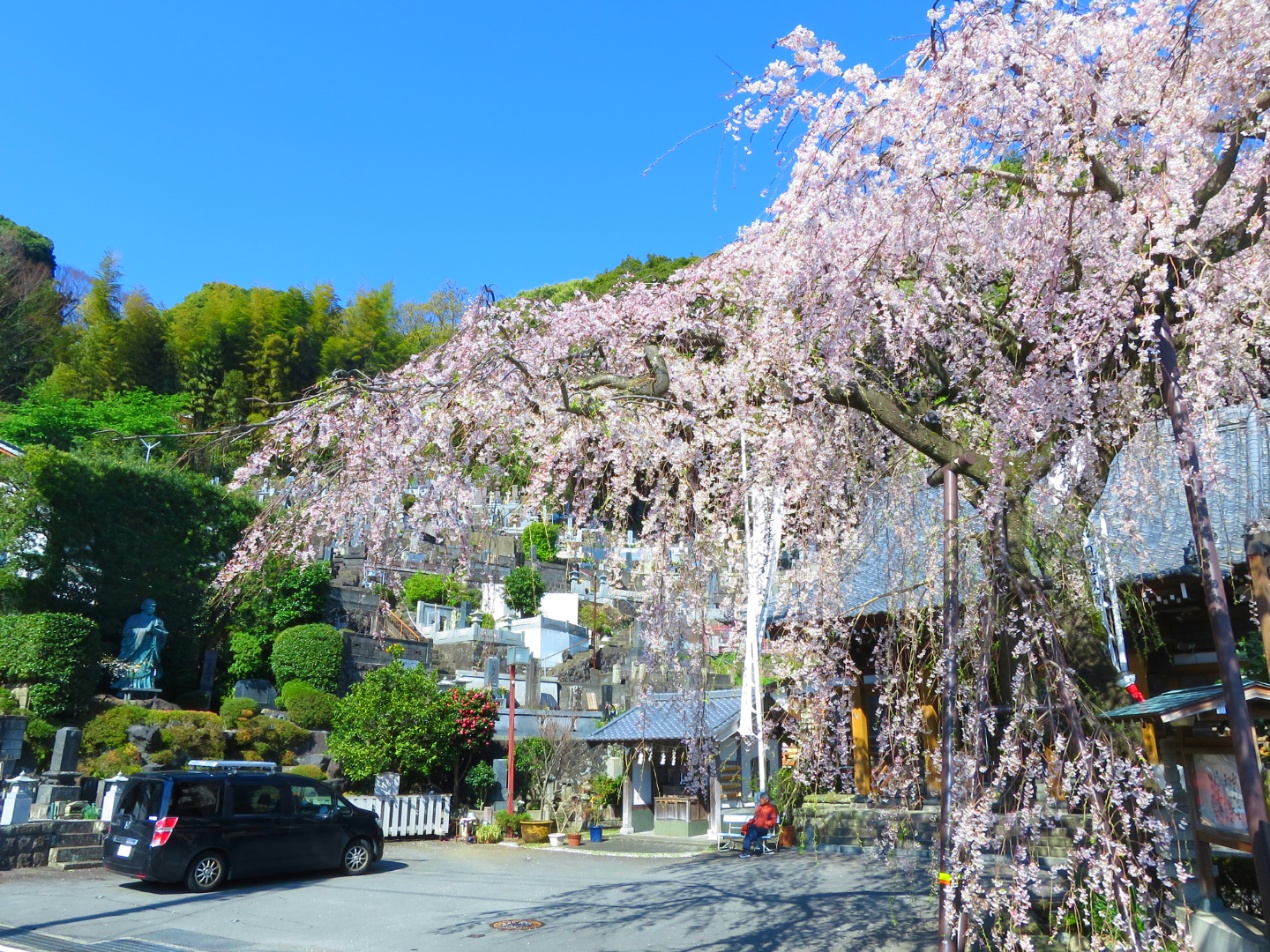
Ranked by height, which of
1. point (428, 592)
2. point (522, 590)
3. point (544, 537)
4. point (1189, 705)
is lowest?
point (1189, 705)

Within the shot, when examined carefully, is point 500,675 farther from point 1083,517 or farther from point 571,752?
point 1083,517

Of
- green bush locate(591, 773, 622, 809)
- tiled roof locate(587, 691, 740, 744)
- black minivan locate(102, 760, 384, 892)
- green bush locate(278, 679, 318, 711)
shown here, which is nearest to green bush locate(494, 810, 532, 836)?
tiled roof locate(587, 691, 740, 744)

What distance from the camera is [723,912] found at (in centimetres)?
870

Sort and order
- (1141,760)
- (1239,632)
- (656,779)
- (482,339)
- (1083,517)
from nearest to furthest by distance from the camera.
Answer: (1141,760), (1083,517), (482,339), (1239,632), (656,779)

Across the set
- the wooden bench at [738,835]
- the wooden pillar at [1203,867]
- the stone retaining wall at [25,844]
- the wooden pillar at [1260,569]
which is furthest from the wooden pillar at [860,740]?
the stone retaining wall at [25,844]

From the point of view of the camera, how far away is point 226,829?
10.5 m

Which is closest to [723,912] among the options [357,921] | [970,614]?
[357,921]

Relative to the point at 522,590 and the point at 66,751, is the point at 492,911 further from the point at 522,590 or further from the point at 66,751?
the point at 522,590

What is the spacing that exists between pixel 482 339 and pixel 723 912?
6132mm

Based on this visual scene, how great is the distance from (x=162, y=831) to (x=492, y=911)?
4.00 metres

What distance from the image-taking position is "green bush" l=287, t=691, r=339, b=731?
1983 centimetres

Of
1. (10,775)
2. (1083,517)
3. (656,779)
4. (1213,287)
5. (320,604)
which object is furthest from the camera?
(320,604)

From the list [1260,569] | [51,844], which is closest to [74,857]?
[51,844]

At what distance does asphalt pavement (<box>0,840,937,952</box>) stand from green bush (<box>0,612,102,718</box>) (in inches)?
249
